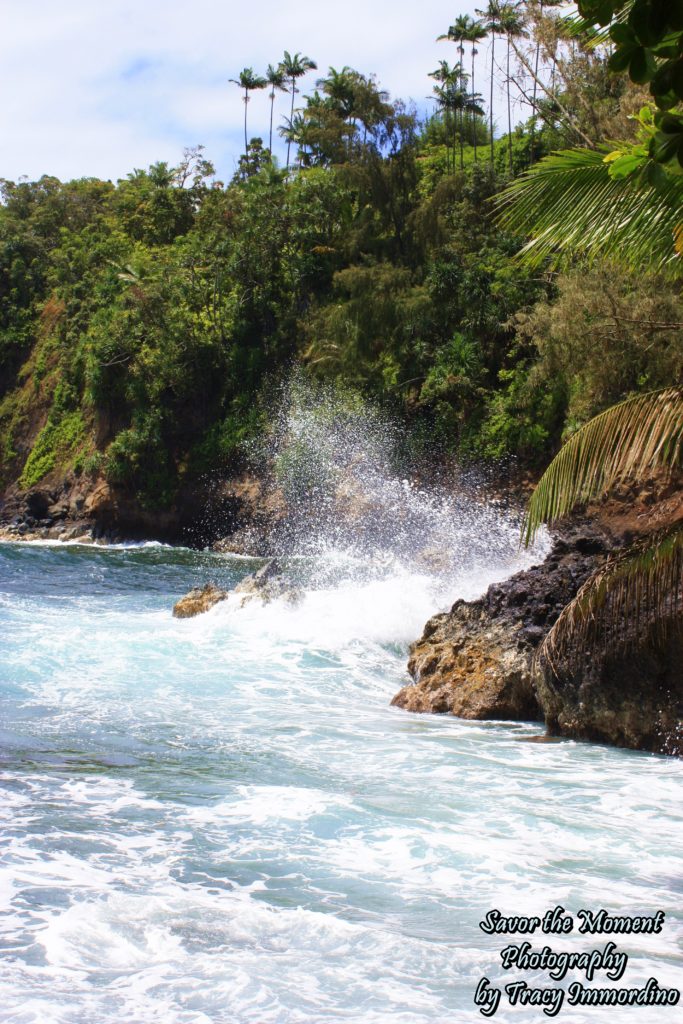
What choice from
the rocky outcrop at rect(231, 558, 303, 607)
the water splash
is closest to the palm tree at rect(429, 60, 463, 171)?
the water splash

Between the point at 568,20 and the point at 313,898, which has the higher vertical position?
the point at 568,20

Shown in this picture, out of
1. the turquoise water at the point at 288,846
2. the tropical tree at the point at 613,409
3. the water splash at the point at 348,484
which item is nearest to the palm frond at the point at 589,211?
the tropical tree at the point at 613,409

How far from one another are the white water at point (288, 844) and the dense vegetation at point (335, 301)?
11.6 metres

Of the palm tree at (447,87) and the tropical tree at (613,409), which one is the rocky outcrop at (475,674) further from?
the palm tree at (447,87)

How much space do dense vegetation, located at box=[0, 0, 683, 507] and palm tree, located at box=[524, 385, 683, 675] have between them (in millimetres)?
12496

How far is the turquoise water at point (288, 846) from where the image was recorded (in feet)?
14.9

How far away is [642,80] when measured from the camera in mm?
2412

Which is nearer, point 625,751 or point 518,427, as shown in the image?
point 625,751

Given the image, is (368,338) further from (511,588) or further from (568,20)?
(568,20)

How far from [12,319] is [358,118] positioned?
896 inches

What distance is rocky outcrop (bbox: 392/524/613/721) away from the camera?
10.0 metres

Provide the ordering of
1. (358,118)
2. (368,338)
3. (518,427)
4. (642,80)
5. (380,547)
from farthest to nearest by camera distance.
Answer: (358,118) < (368,338) < (518,427) < (380,547) < (642,80)

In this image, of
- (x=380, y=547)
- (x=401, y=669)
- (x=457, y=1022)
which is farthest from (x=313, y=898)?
(x=380, y=547)

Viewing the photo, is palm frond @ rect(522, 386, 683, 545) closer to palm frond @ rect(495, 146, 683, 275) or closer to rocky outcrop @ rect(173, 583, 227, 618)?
palm frond @ rect(495, 146, 683, 275)
